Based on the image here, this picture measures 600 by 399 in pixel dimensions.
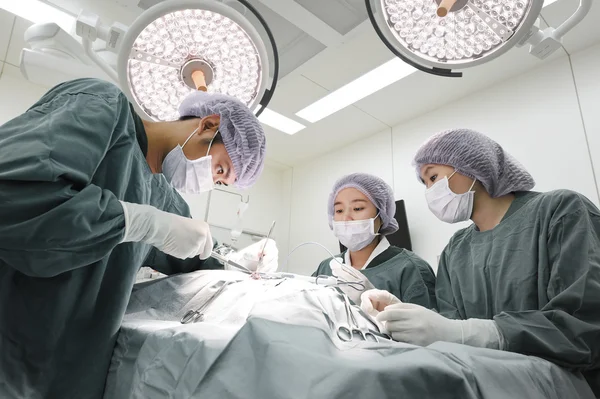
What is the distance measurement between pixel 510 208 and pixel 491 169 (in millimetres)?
156

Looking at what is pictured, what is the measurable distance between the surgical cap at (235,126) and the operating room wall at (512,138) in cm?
189

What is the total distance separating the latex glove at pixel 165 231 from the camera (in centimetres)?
87

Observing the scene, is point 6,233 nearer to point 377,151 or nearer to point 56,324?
point 56,324

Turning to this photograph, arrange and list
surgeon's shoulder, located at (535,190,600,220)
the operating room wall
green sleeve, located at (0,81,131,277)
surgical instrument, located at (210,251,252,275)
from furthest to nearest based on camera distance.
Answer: the operating room wall < surgical instrument, located at (210,251,252,275) < surgeon's shoulder, located at (535,190,600,220) < green sleeve, located at (0,81,131,277)

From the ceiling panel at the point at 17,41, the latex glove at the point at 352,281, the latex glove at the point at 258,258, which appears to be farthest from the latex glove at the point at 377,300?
the ceiling panel at the point at 17,41

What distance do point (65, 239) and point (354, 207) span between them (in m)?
1.52

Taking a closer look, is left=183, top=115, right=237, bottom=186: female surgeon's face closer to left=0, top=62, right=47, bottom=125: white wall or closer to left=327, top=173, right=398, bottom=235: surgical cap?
left=327, top=173, right=398, bottom=235: surgical cap

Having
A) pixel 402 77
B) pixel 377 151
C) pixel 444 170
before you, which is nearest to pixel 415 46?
pixel 444 170

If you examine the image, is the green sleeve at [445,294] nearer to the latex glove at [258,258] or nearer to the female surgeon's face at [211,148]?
the latex glove at [258,258]

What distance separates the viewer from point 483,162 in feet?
4.67

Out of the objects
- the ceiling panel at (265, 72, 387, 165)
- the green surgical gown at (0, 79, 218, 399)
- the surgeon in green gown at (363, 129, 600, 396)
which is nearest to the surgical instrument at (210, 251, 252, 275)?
the green surgical gown at (0, 79, 218, 399)

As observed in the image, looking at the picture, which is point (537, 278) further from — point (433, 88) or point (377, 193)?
point (433, 88)

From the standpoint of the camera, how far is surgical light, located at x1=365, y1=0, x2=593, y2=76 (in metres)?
0.86

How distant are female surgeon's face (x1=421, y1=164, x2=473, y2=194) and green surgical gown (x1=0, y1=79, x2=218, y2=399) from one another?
43.2 inches
